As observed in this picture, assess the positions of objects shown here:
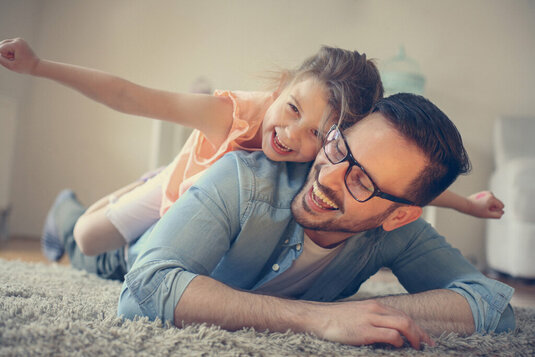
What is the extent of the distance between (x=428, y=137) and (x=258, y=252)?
1.37 ft

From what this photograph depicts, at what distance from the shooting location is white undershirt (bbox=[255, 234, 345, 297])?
40.3 inches

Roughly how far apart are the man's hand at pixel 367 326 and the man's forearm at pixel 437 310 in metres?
0.11

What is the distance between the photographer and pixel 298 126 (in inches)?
43.6

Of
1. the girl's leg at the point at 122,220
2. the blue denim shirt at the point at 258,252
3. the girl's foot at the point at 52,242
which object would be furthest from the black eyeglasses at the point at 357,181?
the girl's foot at the point at 52,242

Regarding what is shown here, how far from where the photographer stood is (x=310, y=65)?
123 cm

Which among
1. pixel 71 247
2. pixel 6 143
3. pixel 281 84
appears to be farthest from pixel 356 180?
pixel 6 143

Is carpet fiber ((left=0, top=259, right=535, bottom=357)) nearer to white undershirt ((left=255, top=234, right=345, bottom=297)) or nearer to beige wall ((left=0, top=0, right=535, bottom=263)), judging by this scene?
white undershirt ((left=255, top=234, right=345, bottom=297))

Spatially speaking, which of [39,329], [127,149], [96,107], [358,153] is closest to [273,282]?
[358,153]

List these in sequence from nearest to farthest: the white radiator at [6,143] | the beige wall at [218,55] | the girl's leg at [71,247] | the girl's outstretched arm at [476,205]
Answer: the girl's outstretched arm at [476,205], the girl's leg at [71,247], the white radiator at [6,143], the beige wall at [218,55]

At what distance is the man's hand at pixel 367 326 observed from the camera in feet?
2.51

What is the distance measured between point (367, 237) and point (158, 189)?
26.0 inches

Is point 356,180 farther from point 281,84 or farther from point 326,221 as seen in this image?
point 281,84

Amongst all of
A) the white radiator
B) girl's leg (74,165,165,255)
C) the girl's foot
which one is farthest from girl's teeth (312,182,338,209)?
the white radiator

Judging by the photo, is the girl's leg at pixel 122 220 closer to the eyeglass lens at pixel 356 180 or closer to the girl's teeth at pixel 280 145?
the girl's teeth at pixel 280 145
